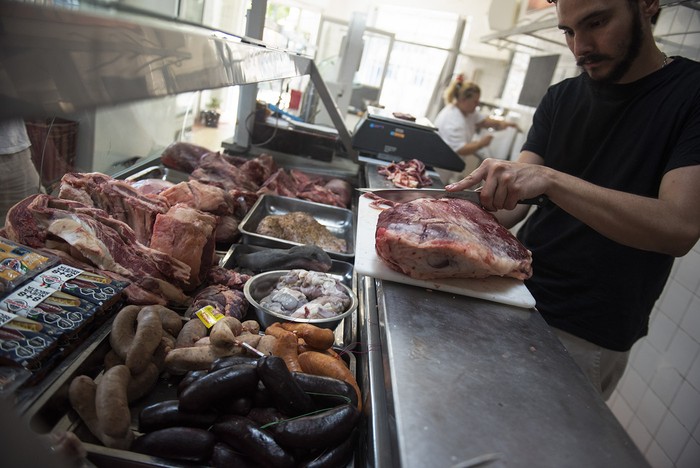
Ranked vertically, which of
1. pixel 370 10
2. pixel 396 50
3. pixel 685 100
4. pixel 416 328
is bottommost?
pixel 416 328

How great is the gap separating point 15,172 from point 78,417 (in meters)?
1.23

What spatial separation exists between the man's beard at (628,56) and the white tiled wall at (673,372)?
5.47ft

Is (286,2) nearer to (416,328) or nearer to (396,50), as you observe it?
(396,50)

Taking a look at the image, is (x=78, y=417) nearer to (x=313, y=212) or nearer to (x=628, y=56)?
(x=313, y=212)

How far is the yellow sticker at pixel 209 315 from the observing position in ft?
5.03

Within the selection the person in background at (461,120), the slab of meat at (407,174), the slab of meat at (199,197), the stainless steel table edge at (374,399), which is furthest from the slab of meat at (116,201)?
the person in background at (461,120)

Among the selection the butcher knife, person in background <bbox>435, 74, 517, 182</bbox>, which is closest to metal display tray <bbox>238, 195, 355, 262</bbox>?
the butcher knife

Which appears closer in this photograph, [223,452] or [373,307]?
[223,452]

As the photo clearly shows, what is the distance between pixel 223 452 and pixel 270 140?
3.01m

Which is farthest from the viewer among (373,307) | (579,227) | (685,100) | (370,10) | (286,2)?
(370,10)

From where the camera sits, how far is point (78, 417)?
1.15 meters

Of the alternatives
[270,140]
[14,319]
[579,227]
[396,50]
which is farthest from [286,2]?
[14,319]

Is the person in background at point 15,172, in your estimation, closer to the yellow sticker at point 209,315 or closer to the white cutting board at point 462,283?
the yellow sticker at point 209,315

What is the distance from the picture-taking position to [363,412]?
1.23 m
